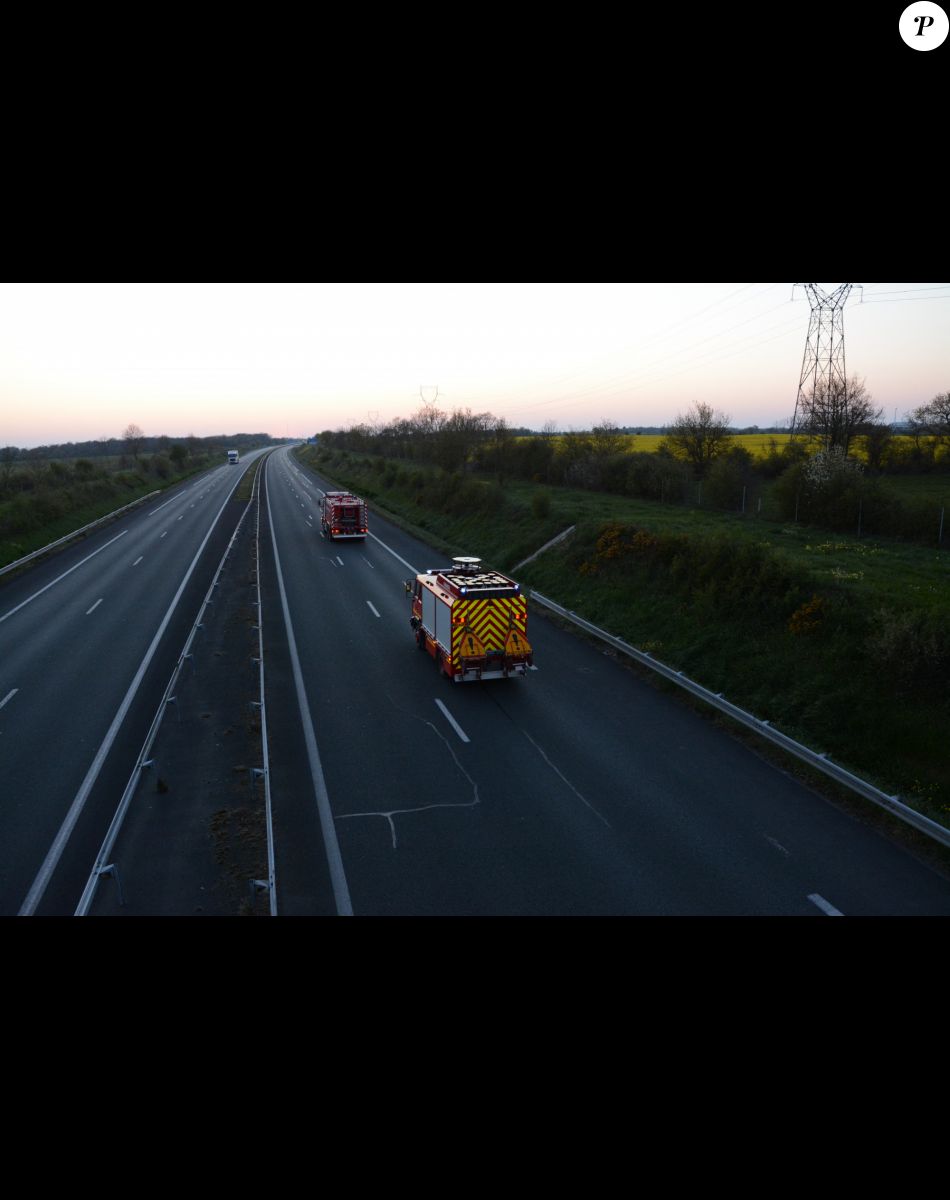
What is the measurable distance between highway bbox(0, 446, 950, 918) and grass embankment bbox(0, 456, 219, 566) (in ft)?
61.4

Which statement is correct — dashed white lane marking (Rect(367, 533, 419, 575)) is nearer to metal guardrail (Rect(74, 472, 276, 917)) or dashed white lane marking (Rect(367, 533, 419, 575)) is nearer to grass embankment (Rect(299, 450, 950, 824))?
grass embankment (Rect(299, 450, 950, 824))

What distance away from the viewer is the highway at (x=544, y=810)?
30.9 ft

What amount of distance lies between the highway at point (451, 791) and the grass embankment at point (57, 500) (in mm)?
18715

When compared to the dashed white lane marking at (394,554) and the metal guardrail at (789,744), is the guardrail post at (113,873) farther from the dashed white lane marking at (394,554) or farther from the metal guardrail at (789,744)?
the dashed white lane marking at (394,554)

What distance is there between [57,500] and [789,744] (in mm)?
47840

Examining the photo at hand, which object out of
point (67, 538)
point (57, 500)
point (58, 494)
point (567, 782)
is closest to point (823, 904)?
point (567, 782)

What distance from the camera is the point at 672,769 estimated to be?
13.1 metres

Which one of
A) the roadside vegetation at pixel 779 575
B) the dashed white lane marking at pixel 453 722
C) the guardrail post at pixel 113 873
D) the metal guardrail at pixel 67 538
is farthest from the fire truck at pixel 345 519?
the guardrail post at pixel 113 873

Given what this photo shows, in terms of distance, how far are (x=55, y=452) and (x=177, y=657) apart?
535ft

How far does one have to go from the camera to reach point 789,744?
13.3 meters

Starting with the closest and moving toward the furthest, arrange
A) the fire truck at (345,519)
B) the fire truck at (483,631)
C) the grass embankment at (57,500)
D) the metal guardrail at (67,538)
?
1. the fire truck at (483,631)
2. the metal guardrail at (67,538)
3. the grass embankment at (57,500)
4. the fire truck at (345,519)

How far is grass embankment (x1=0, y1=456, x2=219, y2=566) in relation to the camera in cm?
3891
